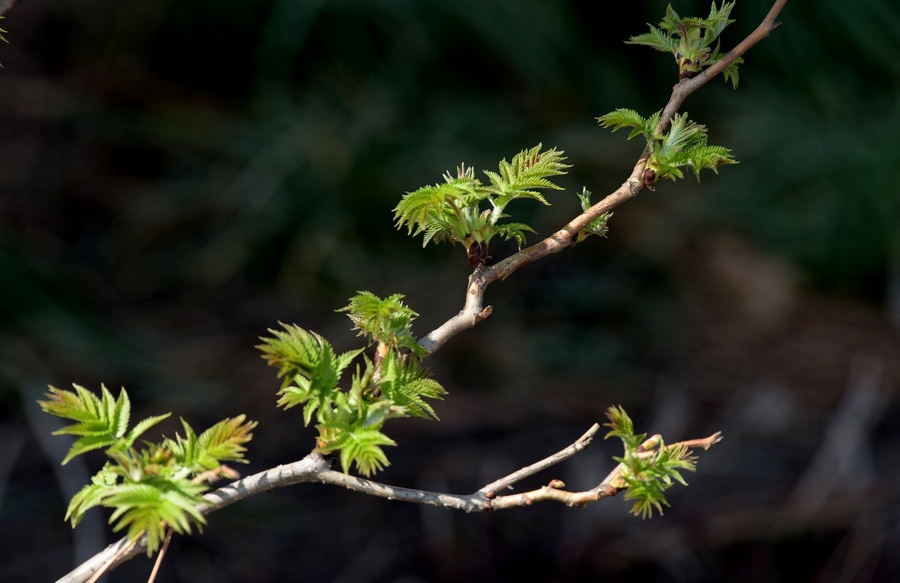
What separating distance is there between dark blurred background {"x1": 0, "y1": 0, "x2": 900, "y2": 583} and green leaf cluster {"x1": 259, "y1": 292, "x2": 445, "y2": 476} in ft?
4.42

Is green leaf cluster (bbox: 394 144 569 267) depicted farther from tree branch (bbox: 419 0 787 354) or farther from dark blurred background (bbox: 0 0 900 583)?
dark blurred background (bbox: 0 0 900 583)

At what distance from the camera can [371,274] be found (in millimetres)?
2002

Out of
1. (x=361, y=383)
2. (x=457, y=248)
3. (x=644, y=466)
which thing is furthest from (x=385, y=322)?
(x=457, y=248)

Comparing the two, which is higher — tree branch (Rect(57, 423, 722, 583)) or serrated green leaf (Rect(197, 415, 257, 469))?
serrated green leaf (Rect(197, 415, 257, 469))

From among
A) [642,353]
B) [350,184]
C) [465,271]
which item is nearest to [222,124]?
[350,184]

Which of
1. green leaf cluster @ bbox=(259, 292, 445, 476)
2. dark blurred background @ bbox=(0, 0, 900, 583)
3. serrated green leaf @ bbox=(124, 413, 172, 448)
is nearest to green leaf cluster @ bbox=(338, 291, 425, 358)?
green leaf cluster @ bbox=(259, 292, 445, 476)

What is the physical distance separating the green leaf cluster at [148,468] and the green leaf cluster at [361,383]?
34 mm

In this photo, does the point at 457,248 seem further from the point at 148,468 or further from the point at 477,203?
the point at 148,468

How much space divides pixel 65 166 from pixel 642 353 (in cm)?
129

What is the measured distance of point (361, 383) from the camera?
0.46 metres

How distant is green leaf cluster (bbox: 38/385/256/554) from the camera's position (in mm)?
415

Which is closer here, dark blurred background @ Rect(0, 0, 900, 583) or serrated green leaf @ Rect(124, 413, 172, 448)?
serrated green leaf @ Rect(124, 413, 172, 448)

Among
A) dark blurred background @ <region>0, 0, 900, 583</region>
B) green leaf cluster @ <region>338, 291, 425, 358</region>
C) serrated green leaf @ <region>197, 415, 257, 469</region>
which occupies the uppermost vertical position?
dark blurred background @ <region>0, 0, 900, 583</region>

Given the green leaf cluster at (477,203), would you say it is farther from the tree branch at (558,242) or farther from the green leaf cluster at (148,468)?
the green leaf cluster at (148,468)
